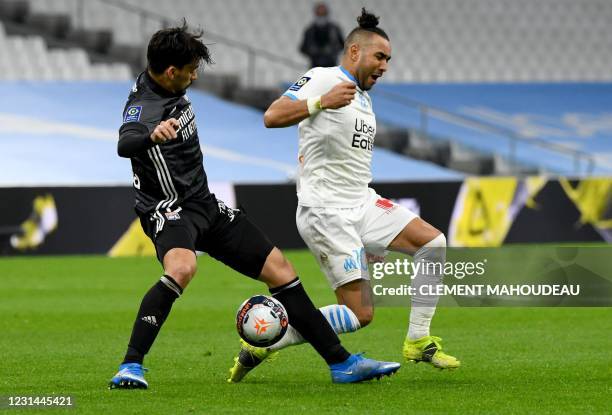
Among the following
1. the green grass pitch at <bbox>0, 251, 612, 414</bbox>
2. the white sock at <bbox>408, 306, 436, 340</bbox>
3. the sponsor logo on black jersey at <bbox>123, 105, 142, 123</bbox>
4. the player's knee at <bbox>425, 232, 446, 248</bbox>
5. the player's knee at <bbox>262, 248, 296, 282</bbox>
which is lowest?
the green grass pitch at <bbox>0, 251, 612, 414</bbox>

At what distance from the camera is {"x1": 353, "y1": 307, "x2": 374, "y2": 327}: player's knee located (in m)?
7.51

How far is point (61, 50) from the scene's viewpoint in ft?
77.8

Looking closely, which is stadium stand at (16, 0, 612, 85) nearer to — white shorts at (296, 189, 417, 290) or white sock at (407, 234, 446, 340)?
white shorts at (296, 189, 417, 290)

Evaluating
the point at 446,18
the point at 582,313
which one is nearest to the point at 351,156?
the point at 582,313

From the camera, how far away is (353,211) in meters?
7.68

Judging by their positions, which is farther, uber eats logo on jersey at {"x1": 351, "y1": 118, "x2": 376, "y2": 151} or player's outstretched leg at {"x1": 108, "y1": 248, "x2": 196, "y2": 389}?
uber eats logo on jersey at {"x1": 351, "y1": 118, "x2": 376, "y2": 151}

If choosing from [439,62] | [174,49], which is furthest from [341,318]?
[439,62]

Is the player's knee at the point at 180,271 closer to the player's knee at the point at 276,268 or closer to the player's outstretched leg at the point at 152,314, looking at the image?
the player's outstretched leg at the point at 152,314

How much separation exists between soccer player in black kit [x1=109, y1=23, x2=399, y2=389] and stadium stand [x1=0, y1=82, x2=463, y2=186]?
14.3m

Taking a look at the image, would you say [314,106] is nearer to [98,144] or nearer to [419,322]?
[419,322]

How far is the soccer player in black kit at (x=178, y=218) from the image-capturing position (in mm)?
6793

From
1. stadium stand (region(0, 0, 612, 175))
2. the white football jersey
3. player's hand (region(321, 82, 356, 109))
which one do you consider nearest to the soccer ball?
the white football jersey

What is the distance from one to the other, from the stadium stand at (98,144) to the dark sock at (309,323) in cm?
1426

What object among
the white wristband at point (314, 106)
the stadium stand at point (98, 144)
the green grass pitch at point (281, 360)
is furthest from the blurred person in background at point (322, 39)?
the white wristband at point (314, 106)
